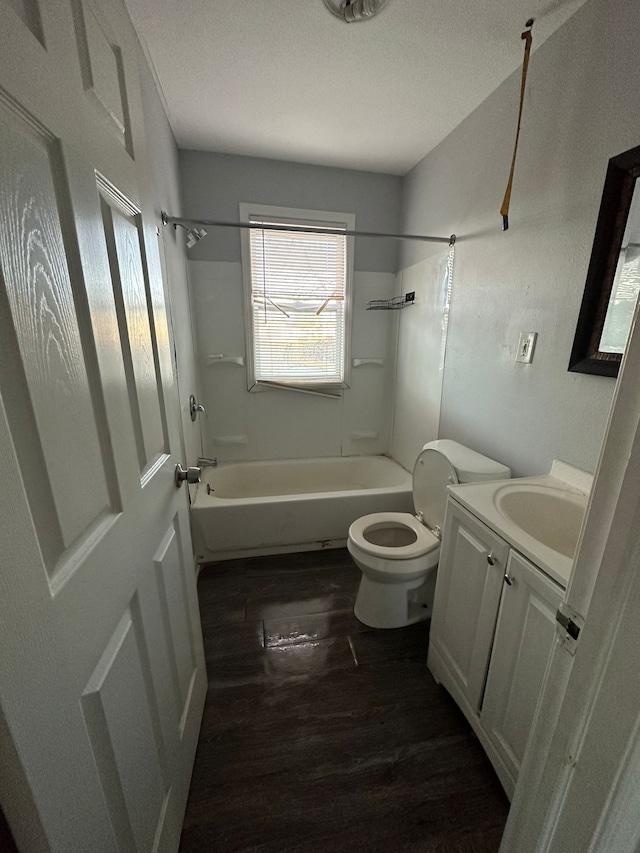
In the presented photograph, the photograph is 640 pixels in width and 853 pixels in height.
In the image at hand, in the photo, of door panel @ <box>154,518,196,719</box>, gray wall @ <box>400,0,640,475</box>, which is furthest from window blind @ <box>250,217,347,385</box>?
door panel @ <box>154,518,196,719</box>

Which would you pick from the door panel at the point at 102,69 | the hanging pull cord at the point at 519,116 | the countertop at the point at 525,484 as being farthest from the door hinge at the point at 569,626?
the hanging pull cord at the point at 519,116

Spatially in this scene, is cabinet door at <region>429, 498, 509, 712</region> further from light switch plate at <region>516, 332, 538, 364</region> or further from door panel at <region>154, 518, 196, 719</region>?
door panel at <region>154, 518, 196, 719</region>

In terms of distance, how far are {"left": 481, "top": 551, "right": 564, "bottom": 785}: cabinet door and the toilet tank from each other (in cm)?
54

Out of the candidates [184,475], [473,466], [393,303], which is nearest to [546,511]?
[473,466]

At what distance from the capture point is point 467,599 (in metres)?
1.18

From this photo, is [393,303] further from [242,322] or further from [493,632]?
[493,632]

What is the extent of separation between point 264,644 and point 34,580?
144 centimetres

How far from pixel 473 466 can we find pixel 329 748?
1210 millimetres

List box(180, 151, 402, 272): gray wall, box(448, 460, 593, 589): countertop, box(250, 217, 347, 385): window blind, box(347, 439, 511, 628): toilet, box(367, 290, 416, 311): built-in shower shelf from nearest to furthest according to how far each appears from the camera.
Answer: box(448, 460, 593, 589): countertop, box(347, 439, 511, 628): toilet, box(180, 151, 402, 272): gray wall, box(367, 290, 416, 311): built-in shower shelf, box(250, 217, 347, 385): window blind

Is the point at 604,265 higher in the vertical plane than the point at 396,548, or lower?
higher

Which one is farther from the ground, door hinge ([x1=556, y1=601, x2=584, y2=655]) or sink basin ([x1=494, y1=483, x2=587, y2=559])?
door hinge ([x1=556, y1=601, x2=584, y2=655])

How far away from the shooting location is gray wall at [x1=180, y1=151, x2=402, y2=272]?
2.27 m

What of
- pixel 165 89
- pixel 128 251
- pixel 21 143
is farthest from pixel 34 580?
pixel 165 89

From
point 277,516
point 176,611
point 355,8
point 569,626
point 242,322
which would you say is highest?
point 355,8
